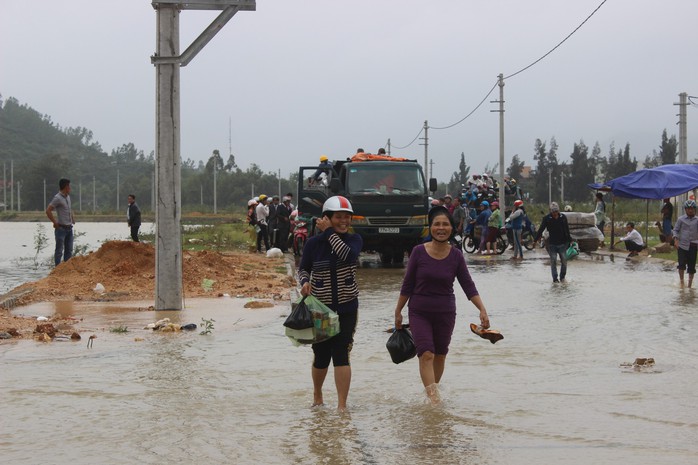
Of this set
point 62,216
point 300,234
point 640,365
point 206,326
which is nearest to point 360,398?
point 640,365

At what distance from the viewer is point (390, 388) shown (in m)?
9.28

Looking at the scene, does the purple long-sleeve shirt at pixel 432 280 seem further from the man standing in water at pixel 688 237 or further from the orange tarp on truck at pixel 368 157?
the orange tarp on truck at pixel 368 157

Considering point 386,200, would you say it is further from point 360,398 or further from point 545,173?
point 545,173

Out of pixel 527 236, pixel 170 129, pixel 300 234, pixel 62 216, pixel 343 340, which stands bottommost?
pixel 527 236

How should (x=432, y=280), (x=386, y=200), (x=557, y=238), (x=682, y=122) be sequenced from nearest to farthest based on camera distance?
(x=432, y=280) < (x=557, y=238) < (x=386, y=200) < (x=682, y=122)

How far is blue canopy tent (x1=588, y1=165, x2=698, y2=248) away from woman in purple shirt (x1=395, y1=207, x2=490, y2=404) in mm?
22948

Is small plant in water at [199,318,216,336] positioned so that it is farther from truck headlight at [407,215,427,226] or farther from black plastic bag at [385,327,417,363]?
truck headlight at [407,215,427,226]

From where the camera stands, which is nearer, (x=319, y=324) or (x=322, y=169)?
(x=319, y=324)

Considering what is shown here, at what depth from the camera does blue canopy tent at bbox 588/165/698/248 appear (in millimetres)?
30047

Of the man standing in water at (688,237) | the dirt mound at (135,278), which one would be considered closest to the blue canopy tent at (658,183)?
the man standing in water at (688,237)

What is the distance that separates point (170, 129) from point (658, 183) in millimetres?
19195

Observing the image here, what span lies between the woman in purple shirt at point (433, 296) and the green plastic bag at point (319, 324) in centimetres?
68

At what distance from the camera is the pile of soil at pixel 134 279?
1734cm

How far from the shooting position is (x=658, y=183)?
99.4 feet
